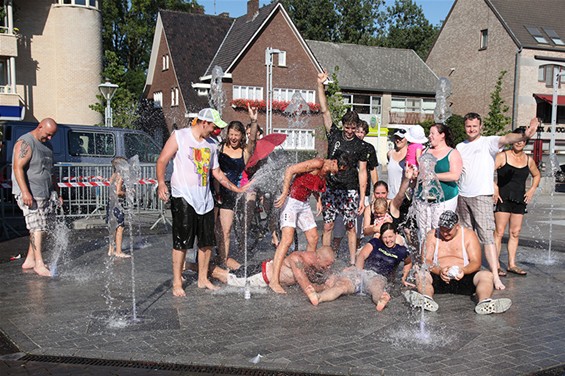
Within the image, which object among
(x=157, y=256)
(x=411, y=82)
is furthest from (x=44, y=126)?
(x=411, y=82)

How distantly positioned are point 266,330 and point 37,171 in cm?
396

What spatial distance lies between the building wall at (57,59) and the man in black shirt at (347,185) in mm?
27173

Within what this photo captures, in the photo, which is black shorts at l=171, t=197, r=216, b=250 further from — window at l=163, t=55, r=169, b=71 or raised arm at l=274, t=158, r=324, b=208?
window at l=163, t=55, r=169, b=71

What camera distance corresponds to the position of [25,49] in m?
31.6

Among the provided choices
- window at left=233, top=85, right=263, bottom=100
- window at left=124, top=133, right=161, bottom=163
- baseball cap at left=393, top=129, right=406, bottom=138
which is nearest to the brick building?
window at left=233, top=85, right=263, bottom=100

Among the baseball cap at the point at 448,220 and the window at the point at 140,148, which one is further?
the window at the point at 140,148

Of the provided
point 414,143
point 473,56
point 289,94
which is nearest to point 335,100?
point 289,94

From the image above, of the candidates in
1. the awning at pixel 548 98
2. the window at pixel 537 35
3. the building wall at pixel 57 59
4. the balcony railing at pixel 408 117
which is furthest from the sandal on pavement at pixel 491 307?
the balcony railing at pixel 408 117

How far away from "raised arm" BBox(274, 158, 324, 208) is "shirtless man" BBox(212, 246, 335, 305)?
63cm

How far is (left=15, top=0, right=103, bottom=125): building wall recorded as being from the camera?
31547 millimetres

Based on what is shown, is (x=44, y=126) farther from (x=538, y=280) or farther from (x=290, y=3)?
(x=290, y=3)

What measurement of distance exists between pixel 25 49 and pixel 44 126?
2738 cm

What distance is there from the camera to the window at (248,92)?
3766 centimetres

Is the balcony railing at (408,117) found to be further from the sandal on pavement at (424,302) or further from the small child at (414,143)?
the sandal on pavement at (424,302)
